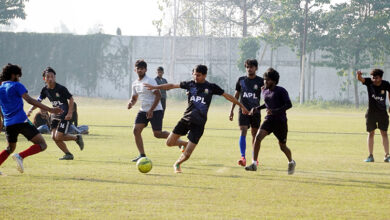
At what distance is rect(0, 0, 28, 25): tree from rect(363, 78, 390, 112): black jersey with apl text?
190ft

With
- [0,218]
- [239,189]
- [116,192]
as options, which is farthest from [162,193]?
[0,218]

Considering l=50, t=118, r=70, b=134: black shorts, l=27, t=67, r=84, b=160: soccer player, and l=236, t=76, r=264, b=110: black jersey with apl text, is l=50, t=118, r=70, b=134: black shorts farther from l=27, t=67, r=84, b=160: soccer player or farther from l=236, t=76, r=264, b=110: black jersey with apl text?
l=236, t=76, r=264, b=110: black jersey with apl text

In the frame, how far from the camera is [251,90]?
12.6 metres

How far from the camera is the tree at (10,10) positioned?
67062mm

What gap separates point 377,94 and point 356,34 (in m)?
46.4

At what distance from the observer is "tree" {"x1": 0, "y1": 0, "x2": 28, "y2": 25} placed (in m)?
67.1

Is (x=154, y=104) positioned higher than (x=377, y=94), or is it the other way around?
(x=377, y=94)

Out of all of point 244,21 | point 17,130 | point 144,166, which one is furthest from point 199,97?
point 244,21

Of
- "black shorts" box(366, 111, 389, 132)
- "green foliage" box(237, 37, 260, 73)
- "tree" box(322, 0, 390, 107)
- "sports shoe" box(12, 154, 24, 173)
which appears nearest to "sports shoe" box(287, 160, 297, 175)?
"black shorts" box(366, 111, 389, 132)

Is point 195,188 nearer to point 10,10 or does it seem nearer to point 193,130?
point 193,130

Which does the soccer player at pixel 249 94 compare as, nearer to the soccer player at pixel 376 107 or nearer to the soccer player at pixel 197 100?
the soccer player at pixel 197 100

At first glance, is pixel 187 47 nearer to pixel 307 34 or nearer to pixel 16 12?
pixel 307 34

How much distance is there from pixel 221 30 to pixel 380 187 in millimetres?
62810

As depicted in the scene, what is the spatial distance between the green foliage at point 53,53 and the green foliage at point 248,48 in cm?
1426
